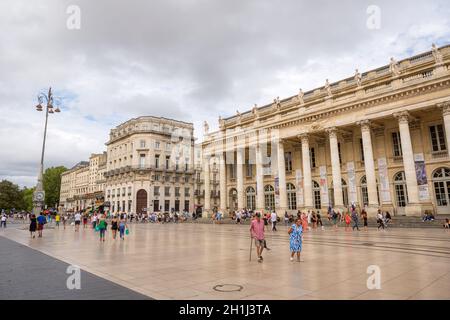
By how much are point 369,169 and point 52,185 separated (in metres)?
99.1

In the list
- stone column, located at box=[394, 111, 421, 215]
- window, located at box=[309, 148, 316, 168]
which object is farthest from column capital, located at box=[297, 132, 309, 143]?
stone column, located at box=[394, 111, 421, 215]

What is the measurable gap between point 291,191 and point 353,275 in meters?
30.9

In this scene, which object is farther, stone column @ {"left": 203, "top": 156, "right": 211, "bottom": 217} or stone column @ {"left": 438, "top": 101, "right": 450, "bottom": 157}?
stone column @ {"left": 203, "top": 156, "right": 211, "bottom": 217}

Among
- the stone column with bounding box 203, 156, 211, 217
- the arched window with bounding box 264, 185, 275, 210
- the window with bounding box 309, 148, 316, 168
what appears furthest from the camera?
the stone column with bounding box 203, 156, 211, 217

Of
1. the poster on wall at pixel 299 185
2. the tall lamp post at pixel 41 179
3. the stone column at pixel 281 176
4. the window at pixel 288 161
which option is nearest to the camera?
the tall lamp post at pixel 41 179

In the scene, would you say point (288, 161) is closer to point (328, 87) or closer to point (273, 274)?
point (328, 87)

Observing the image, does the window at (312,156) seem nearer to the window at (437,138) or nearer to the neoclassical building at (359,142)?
the neoclassical building at (359,142)

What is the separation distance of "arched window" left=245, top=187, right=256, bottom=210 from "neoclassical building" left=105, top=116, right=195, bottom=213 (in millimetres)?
23743

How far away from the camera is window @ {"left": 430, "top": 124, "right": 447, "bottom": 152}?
26219 millimetres

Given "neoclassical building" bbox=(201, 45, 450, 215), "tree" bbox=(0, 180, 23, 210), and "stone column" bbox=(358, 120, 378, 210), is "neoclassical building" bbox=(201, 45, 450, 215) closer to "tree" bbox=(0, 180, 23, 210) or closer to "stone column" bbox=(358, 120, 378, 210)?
"stone column" bbox=(358, 120, 378, 210)

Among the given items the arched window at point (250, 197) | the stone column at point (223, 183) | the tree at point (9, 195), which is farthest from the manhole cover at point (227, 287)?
the tree at point (9, 195)

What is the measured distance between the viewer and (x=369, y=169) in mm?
27781

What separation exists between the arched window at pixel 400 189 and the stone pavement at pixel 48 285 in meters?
28.6

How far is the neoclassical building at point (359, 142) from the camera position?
2522 centimetres
